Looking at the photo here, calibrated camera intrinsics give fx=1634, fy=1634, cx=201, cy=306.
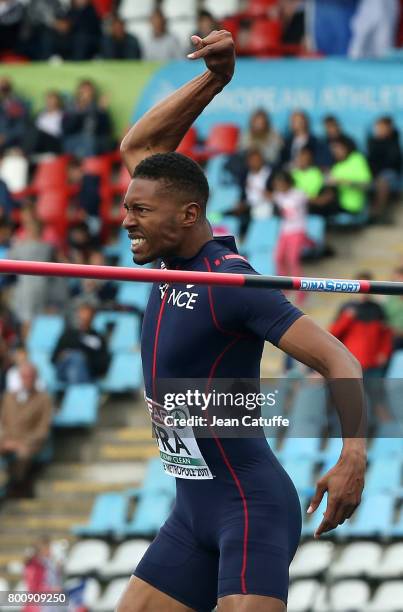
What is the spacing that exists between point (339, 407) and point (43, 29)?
15350mm

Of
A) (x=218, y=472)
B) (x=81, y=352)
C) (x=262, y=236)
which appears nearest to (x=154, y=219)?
(x=218, y=472)

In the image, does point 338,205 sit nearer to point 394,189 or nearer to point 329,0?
point 394,189

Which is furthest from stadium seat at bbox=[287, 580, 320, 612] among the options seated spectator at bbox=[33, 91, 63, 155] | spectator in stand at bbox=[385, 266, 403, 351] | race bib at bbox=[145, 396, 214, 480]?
seated spectator at bbox=[33, 91, 63, 155]

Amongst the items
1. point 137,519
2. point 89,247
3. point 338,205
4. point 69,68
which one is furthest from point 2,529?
point 69,68

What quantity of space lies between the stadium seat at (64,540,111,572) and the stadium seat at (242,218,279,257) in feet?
13.0

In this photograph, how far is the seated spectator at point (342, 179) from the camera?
1669 centimetres

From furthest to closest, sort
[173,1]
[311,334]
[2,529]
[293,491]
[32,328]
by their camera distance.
Answer: 1. [173,1]
2. [32,328]
3. [2,529]
4. [293,491]
5. [311,334]

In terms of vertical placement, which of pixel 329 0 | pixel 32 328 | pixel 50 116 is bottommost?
pixel 32 328

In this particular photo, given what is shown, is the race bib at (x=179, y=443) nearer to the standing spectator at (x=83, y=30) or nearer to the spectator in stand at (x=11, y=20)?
the standing spectator at (x=83, y=30)

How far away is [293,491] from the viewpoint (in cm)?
589

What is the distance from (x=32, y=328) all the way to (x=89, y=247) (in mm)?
1627

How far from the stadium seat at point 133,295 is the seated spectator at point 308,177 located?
1.95 meters

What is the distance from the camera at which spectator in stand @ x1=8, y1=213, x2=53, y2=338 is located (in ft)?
52.1

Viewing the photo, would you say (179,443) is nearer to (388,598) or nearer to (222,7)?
(388,598)
